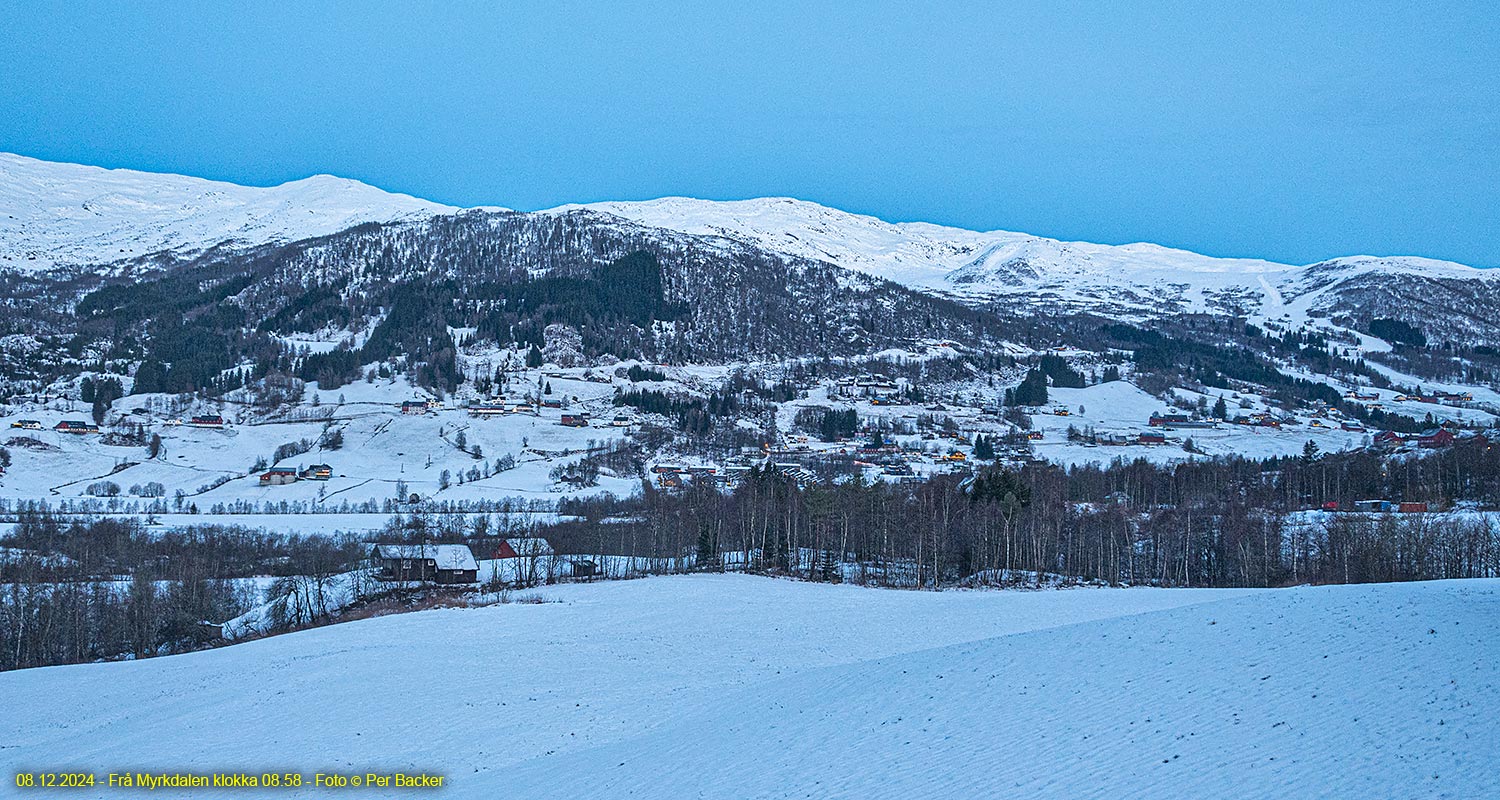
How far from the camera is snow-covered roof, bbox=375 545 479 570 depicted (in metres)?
77.2

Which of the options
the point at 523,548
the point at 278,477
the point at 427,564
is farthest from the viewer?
the point at 278,477

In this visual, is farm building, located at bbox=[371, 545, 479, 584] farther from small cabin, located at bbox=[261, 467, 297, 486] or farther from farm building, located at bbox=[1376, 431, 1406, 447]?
farm building, located at bbox=[1376, 431, 1406, 447]

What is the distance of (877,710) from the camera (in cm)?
2380

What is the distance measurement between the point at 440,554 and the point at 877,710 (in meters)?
60.9

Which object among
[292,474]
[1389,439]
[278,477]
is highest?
[1389,439]

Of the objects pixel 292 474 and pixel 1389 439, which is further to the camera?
pixel 1389 439

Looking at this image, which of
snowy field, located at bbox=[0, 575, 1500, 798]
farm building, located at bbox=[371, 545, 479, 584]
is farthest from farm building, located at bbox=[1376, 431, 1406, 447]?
snowy field, located at bbox=[0, 575, 1500, 798]

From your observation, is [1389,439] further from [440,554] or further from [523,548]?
[440,554]

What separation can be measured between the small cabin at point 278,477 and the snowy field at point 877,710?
93.6 m

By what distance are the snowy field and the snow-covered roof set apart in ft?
118

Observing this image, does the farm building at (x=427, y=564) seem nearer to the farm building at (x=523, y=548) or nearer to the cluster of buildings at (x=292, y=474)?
the farm building at (x=523, y=548)

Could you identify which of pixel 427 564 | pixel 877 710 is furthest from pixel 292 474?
pixel 877 710

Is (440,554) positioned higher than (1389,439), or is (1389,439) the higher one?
(1389,439)

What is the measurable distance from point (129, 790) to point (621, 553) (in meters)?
66.7
